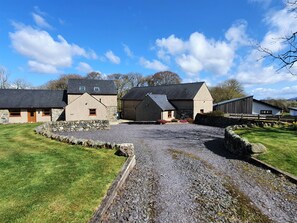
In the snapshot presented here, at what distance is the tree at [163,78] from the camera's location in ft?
206

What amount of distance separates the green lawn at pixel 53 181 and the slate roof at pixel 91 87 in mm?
25057

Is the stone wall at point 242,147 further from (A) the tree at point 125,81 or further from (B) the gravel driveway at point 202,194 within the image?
(A) the tree at point 125,81

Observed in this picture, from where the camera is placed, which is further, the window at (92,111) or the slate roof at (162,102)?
the slate roof at (162,102)

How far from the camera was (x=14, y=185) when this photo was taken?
6.07 metres

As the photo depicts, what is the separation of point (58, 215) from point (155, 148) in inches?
352

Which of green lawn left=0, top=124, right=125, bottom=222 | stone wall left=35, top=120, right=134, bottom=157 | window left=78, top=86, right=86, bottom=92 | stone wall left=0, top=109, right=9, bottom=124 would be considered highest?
window left=78, top=86, right=86, bottom=92

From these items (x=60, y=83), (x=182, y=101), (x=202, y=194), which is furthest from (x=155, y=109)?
(x=60, y=83)

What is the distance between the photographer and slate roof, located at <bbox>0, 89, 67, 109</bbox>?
96.8ft

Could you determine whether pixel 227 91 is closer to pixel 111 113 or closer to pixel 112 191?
pixel 111 113

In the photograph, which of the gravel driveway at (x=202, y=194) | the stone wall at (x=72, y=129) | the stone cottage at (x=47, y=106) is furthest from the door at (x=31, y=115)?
the gravel driveway at (x=202, y=194)

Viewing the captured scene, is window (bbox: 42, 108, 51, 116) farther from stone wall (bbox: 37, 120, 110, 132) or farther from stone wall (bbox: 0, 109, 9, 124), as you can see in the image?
stone wall (bbox: 37, 120, 110, 132)

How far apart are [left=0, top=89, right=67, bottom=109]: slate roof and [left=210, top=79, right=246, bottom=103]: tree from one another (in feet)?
118

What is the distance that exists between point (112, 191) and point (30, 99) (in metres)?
30.0

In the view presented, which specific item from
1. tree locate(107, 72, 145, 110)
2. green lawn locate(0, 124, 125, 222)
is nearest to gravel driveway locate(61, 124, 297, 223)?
green lawn locate(0, 124, 125, 222)
